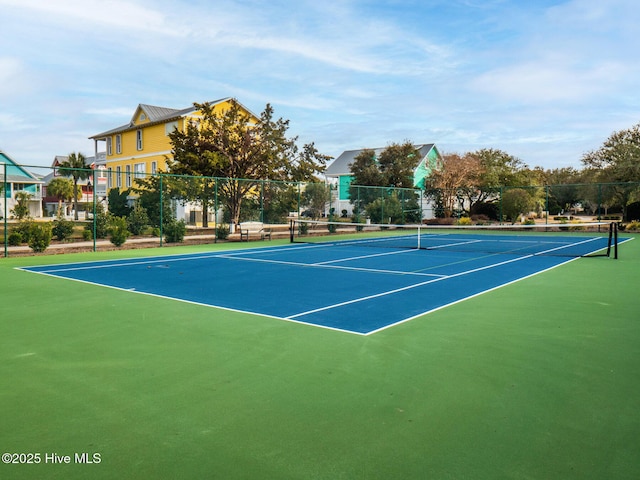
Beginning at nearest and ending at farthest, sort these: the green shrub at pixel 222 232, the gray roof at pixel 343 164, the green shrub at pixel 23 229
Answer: the green shrub at pixel 23 229
the green shrub at pixel 222 232
the gray roof at pixel 343 164

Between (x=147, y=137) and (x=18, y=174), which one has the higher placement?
(x=147, y=137)

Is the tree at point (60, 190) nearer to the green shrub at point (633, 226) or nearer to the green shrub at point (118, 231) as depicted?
the green shrub at point (118, 231)

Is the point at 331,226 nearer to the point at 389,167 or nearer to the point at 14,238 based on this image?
the point at 14,238

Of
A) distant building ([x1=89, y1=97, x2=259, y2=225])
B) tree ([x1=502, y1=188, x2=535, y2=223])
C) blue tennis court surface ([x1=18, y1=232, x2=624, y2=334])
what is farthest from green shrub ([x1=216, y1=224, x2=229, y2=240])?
tree ([x1=502, y1=188, x2=535, y2=223])

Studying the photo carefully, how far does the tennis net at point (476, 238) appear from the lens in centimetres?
1515

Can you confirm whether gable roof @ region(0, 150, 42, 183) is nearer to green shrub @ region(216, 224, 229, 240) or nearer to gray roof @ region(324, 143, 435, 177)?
green shrub @ region(216, 224, 229, 240)

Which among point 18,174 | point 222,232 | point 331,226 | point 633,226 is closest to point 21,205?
point 18,174

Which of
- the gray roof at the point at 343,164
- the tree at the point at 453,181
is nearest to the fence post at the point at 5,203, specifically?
the tree at the point at 453,181

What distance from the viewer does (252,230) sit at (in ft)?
64.9

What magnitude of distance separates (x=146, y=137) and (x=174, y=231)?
69.3 ft

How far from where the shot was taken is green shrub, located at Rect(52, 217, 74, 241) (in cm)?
1573

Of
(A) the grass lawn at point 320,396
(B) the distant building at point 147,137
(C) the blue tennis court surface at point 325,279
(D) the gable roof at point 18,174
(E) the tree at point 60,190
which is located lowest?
(A) the grass lawn at point 320,396

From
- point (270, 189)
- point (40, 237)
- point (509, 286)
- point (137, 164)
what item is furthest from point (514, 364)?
point (137, 164)

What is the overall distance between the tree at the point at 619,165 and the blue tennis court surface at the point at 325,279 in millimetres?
15573
